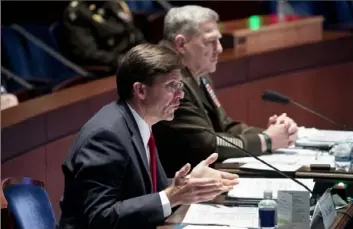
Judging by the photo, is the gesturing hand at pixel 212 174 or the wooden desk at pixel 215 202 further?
→ the gesturing hand at pixel 212 174

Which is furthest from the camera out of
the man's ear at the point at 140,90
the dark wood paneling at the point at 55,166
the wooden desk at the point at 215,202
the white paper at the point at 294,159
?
the dark wood paneling at the point at 55,166

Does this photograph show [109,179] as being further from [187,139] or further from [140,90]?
[187,139]

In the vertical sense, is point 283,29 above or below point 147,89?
below

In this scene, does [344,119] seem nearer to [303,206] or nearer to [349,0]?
[349,0]

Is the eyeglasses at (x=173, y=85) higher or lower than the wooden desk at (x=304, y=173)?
higher

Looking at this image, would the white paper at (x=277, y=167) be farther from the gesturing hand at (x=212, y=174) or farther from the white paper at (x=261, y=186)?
the gesturing hand at (x=212, y=174)

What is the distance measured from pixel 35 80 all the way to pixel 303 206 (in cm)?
340

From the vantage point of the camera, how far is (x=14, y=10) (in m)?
7.23

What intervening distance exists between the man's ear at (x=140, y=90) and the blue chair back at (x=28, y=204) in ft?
1.38

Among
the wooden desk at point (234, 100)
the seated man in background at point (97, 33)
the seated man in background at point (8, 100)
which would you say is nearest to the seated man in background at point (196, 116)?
the wooden desk at point (234, 100)

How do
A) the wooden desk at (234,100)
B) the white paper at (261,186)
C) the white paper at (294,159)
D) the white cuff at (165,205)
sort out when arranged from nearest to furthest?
1. the white cuff at (165,205)
2. the white paper at (261,186)
3. the white paper at (294,159)
4. the wooden desk at (234,100)

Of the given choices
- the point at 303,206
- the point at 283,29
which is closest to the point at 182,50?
the point at 303,206

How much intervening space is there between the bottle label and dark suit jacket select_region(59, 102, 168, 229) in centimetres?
30

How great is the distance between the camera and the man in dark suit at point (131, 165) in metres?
2.64
